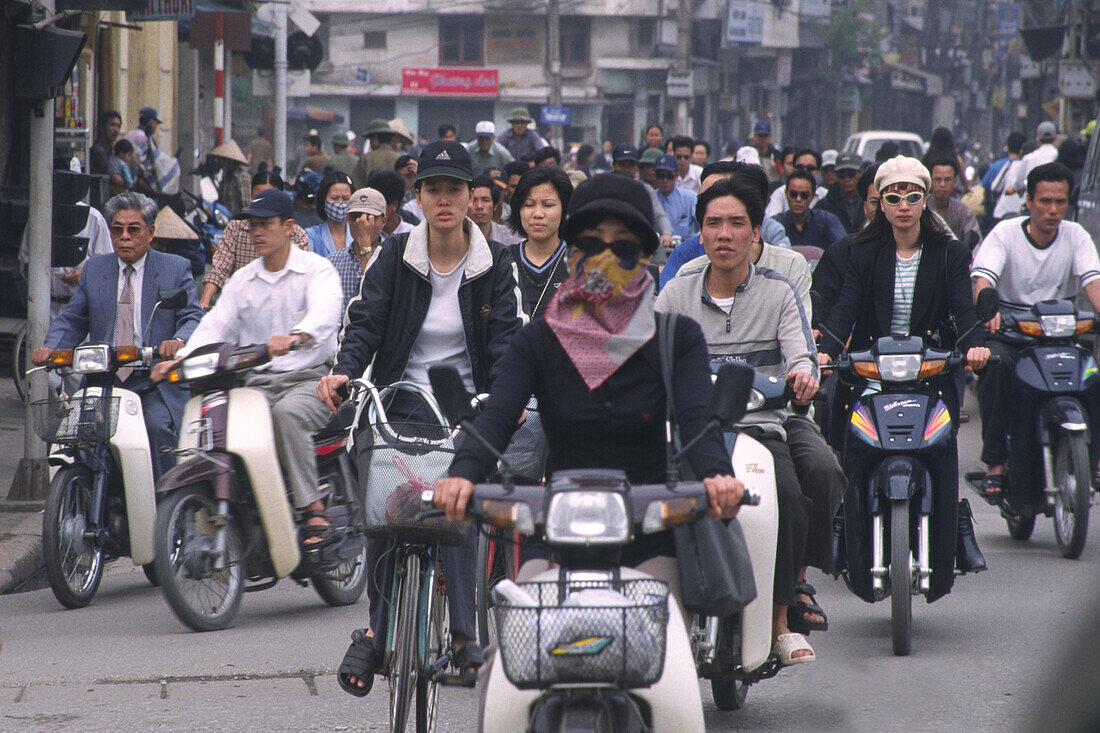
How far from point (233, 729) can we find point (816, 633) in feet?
8.45

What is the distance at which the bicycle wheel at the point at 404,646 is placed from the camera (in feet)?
14.4

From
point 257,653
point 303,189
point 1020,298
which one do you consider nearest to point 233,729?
point 257,653

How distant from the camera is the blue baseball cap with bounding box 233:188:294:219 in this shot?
23.4ft

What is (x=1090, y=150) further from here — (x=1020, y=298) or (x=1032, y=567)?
(x=1032, y=567)

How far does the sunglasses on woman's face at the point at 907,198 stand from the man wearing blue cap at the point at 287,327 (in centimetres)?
249

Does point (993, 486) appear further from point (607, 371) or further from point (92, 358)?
point (607, 371)

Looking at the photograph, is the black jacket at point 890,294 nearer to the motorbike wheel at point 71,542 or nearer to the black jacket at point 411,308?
the black jacket at point 411,308

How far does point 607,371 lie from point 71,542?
438 centimetres

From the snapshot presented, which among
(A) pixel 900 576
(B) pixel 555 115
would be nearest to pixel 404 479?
(A) pixel 900 576

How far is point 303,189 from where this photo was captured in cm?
1553

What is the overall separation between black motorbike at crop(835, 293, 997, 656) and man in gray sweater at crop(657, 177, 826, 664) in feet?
2.35

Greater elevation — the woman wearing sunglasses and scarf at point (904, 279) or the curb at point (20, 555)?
the woman wearing sunglasses and scarf at point (904, 279)

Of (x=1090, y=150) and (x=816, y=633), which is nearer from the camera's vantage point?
(x=816, y=633)

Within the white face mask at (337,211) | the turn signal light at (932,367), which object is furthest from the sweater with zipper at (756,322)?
the white face mask at (337,211)
